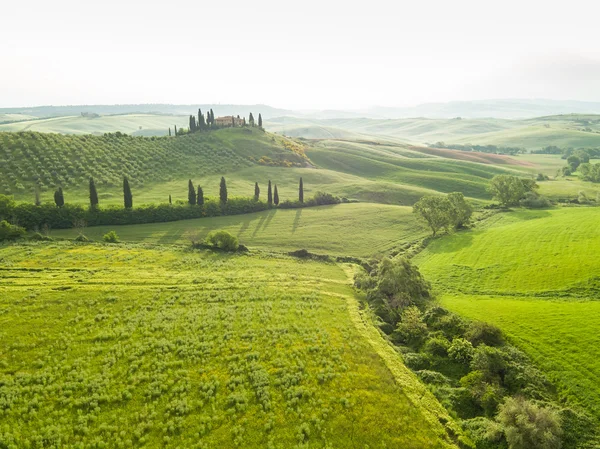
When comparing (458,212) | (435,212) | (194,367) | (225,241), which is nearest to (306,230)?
(225,241)

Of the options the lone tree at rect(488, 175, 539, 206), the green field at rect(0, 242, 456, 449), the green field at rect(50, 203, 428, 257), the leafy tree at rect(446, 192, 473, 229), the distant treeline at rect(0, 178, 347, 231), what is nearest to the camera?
the green field at rect(0, 242, 456, 449)

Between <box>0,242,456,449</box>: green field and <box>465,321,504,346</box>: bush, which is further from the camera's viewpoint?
<box>465,321,504,346</box>: bush

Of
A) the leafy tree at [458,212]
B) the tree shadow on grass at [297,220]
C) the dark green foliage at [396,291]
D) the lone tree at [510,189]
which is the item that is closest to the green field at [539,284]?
the dark green foliage at [396,291]

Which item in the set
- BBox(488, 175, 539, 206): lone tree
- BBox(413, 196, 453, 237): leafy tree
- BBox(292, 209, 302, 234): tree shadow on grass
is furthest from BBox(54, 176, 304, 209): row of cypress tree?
BBox(488, 175, 539, 206): lone tree

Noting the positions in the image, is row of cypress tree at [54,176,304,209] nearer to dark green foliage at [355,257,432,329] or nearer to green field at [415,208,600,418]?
green field at [415,208,600,418]

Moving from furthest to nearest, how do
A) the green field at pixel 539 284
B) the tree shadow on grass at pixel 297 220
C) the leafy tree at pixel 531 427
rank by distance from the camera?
the tree shadow on grass at pixel 297 220
the green field at pixel 539 284
the leafy tree at pixel 531 427

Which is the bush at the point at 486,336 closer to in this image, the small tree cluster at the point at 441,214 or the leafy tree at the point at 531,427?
the leafy tree at the point at 531,427

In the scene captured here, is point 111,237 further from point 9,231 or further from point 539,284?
point 539,284
